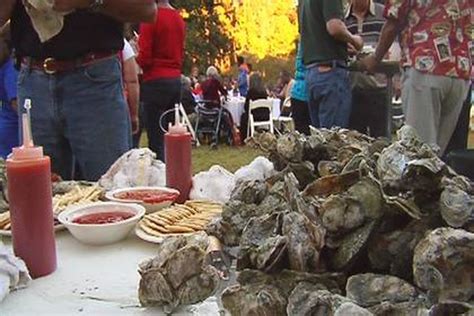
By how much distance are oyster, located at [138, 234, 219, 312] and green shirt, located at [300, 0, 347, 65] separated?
224 cm

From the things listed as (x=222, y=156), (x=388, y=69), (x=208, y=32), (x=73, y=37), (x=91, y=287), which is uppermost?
(x=208, y=32)

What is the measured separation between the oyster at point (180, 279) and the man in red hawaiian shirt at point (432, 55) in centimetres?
177

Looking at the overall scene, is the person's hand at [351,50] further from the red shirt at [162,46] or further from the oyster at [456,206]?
the oyster at [456,206]

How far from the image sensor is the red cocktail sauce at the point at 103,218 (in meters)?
1.01

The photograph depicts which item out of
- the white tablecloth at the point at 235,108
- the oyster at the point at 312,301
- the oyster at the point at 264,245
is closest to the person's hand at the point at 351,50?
the oyster at the point at 264,245

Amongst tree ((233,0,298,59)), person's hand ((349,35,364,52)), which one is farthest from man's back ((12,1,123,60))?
tree ((233,0,298,59))

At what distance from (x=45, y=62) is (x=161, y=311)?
103 centimetres

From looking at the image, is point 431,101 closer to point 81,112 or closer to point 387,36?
point 387,36

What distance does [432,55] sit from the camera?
222 cm

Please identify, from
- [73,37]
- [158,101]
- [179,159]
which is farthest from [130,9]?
[158,101]

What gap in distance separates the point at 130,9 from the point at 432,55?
50.0 inches

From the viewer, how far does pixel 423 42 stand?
222cm

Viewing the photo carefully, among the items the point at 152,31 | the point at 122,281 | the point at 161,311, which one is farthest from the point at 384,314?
the point at 152,31

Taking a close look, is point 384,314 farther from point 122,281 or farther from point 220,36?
point 220,36
